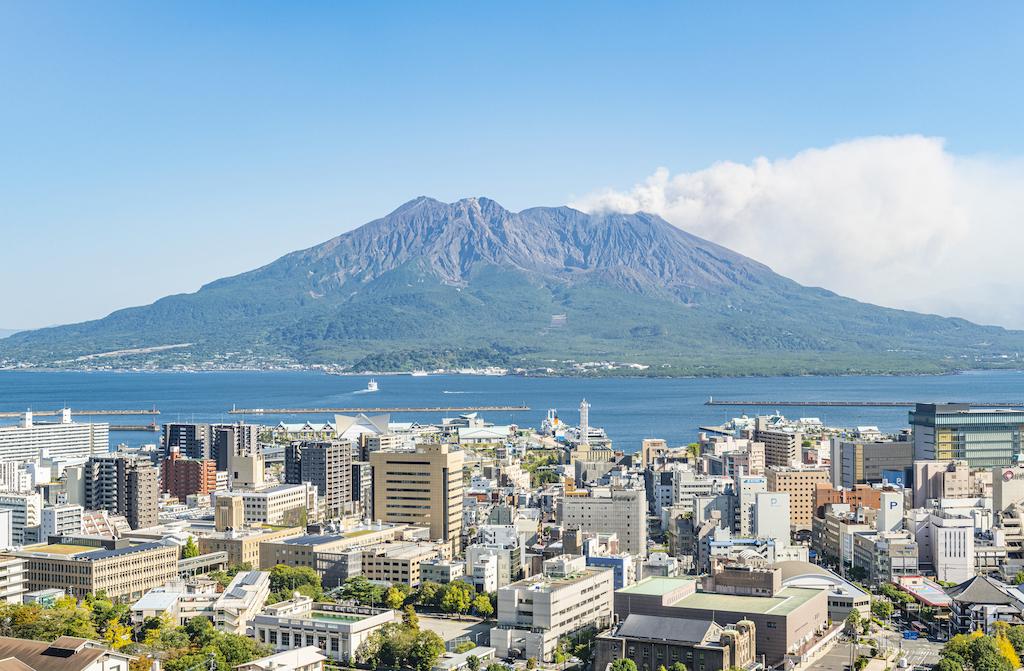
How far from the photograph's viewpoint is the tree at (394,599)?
813 inches

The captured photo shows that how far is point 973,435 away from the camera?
34375 millimetres

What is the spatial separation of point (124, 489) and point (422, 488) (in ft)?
28.4

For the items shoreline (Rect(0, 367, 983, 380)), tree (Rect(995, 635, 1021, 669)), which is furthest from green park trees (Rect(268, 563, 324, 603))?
shoreline (Rect(0, 367, 983, 380))

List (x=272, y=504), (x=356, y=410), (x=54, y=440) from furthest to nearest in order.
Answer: (x=356, y=410) → (x=54, y=440) → (x=272, y=504)

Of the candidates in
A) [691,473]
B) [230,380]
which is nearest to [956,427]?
[691,473]

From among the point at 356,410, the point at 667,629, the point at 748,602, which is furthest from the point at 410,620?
the point at 356,410

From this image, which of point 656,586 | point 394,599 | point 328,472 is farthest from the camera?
point 328,472

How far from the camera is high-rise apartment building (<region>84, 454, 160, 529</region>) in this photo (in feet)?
98.1

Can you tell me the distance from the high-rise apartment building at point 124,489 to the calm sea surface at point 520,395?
83.2 ft

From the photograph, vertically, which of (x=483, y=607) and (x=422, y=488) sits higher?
(x=422, y=488)

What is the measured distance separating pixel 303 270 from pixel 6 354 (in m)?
46.5

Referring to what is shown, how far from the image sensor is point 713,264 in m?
181

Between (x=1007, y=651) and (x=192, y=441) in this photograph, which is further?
(x=192, y=441)

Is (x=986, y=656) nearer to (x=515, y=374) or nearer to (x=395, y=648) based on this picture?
(x=395, y=648)
